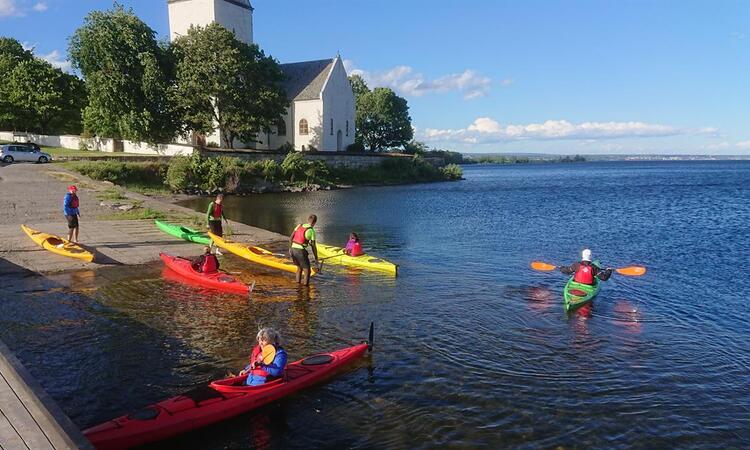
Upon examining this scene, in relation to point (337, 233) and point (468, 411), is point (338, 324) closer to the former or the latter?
point (468, 411)

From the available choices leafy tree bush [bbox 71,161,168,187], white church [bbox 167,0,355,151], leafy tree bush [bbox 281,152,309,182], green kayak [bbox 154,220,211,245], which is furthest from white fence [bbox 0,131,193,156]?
green kayak [bbox 154,220,211,245]

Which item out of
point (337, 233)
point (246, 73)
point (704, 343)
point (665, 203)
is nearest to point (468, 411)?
point (704, 343)

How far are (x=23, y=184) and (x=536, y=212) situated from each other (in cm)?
3100

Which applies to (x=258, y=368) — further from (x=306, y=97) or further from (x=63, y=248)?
(x=306, y=97)

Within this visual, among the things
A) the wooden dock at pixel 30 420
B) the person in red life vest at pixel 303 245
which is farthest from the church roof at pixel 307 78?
the wooden dock at pixel 30 420

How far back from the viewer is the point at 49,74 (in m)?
53.7

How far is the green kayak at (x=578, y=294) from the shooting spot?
42.0ft

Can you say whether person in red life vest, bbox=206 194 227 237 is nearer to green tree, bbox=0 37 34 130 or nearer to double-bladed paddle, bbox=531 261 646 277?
double-bladed paddle, bbox=531 261 646 277

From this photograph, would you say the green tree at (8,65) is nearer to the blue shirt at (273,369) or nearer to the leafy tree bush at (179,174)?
the leafy tree bush at (179,174)

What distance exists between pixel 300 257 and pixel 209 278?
2401mm

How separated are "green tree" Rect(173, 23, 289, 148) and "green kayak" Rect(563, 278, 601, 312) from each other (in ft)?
130

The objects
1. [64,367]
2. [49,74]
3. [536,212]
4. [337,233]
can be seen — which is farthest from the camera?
[49,74]

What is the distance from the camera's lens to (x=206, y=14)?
5394cm

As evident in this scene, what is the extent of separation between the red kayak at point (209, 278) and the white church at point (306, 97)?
42.9 m
